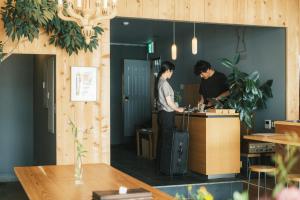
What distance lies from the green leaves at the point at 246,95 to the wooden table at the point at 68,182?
11.1ft

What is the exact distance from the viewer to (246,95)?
6609mm

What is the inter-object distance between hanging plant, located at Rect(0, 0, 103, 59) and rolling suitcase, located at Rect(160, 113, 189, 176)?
6.17 feet

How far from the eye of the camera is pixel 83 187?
272cm

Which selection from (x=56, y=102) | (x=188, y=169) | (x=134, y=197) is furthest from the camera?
(x=188, y=169)

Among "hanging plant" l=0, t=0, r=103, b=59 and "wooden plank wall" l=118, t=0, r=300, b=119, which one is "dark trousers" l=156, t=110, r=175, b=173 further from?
"hanging plant" l=0, t=0, r=103, b=59

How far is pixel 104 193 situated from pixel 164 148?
4203mm

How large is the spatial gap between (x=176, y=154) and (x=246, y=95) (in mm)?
1427

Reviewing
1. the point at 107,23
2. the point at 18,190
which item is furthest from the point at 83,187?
the point at 18,190

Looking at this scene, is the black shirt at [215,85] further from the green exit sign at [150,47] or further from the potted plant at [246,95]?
the green exit sign at [150,47]

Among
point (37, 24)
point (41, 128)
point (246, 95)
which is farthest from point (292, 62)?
point (41, 128)

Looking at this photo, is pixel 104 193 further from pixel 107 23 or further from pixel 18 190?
pixel 18 190

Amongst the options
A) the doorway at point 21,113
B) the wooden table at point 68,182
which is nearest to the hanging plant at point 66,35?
the doorway at point 21,113

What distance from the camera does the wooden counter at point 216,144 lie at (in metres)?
6.23

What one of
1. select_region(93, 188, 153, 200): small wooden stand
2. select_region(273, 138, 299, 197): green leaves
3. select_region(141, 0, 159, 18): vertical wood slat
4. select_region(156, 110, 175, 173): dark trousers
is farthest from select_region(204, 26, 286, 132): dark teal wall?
select_region(273, 138, 299, 197): green leaves
